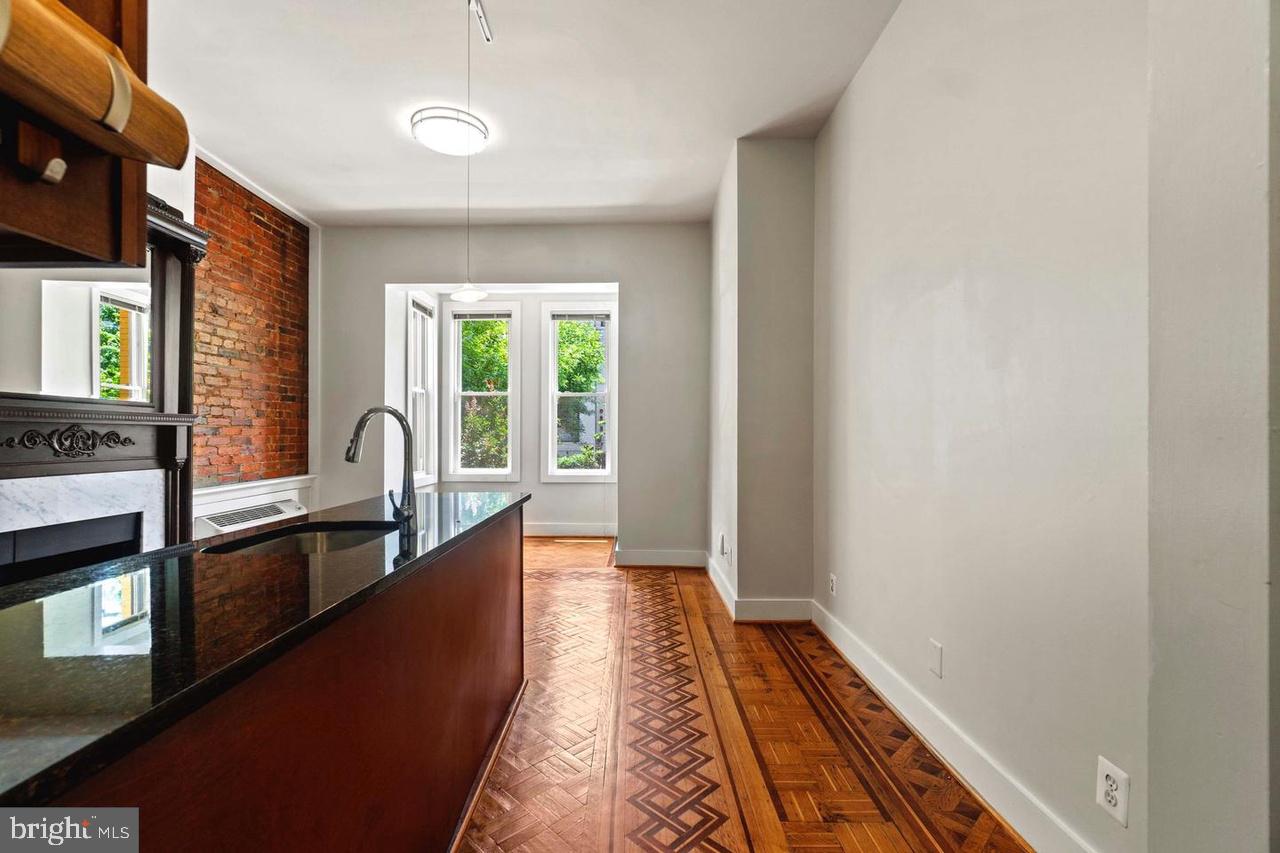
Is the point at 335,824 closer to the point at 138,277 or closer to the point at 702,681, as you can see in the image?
the point at 702,681

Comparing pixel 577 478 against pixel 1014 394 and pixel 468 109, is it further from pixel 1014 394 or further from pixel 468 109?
pixel 1014 394

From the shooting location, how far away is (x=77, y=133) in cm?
66

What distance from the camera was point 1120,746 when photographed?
137 cm

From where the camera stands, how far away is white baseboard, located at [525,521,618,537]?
21.3 ft

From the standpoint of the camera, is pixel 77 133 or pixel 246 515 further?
pixel 246 515

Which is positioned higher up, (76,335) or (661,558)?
(76,335)

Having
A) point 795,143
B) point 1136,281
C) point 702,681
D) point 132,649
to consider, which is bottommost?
point 702,681

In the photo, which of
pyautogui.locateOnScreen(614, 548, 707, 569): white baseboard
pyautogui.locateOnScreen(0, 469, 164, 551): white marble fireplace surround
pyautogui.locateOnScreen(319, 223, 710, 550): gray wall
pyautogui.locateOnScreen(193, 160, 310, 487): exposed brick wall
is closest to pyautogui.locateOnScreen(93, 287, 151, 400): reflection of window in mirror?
pyautogui.locateOnScreen(0, 469, 164, 551): white marble fireplace surround

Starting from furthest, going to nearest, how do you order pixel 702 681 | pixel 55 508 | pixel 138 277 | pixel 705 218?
pixel 705 218
pixel 138 277
pixel 702 681
pixel 55 508

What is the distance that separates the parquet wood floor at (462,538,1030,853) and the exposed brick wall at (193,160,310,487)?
2711 mm

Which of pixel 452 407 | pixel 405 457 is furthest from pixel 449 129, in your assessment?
pixel 452 407

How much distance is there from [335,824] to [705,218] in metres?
4.94

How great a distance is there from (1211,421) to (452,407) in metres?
6.52

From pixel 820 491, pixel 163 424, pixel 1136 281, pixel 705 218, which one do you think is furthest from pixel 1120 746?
pixel 705 218
